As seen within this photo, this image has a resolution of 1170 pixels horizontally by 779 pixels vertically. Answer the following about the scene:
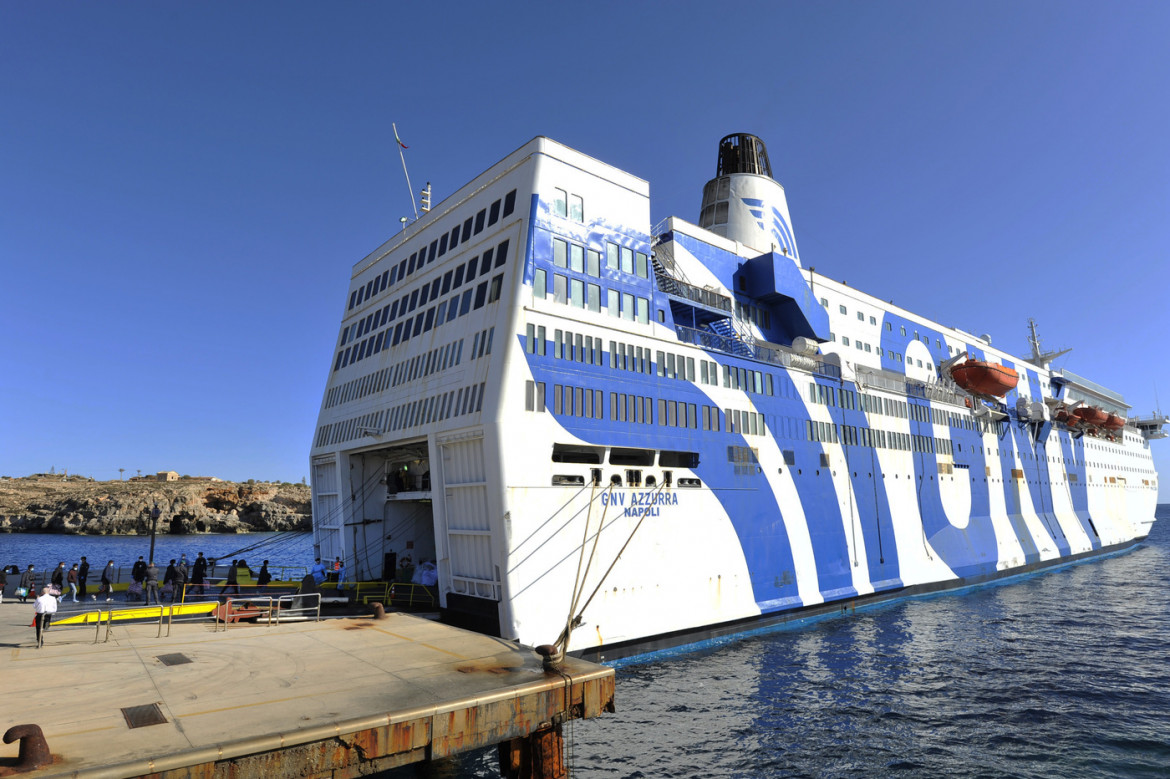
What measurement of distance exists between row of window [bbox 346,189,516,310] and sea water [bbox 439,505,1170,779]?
684 inches

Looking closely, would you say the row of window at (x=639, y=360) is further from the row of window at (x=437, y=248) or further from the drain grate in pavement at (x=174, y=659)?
the drain grate in pavement at (x=174, y=659)

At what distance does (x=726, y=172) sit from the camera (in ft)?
134

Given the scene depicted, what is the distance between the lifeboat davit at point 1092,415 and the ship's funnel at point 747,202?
40.6 meters

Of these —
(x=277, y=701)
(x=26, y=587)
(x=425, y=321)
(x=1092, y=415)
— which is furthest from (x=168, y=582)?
(x=1092, y=415)

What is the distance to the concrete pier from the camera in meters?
8.97

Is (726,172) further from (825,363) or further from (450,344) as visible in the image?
(450,344)

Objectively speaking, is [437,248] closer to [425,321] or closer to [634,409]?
[425,321]

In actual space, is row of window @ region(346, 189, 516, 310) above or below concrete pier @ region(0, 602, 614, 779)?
above

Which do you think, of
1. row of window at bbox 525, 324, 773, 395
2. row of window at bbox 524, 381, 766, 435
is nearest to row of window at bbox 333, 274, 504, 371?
row of window at bbox 525, 324, 773, 395

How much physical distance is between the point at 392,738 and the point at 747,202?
35831mm

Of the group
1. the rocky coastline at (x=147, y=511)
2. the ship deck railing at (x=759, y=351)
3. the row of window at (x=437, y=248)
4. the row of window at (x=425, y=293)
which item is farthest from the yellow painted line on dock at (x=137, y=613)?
the rocky coastline at (x=147, y=511)

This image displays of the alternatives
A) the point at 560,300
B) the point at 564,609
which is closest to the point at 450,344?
the point at 560,300

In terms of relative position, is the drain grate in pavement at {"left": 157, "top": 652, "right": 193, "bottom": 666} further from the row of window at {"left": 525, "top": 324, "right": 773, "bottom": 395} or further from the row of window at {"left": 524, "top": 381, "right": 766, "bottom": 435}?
the row of window at {"left": 525, "top": 324, "right": 773, "bottom": 395}

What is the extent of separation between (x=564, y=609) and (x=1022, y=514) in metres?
45.5
